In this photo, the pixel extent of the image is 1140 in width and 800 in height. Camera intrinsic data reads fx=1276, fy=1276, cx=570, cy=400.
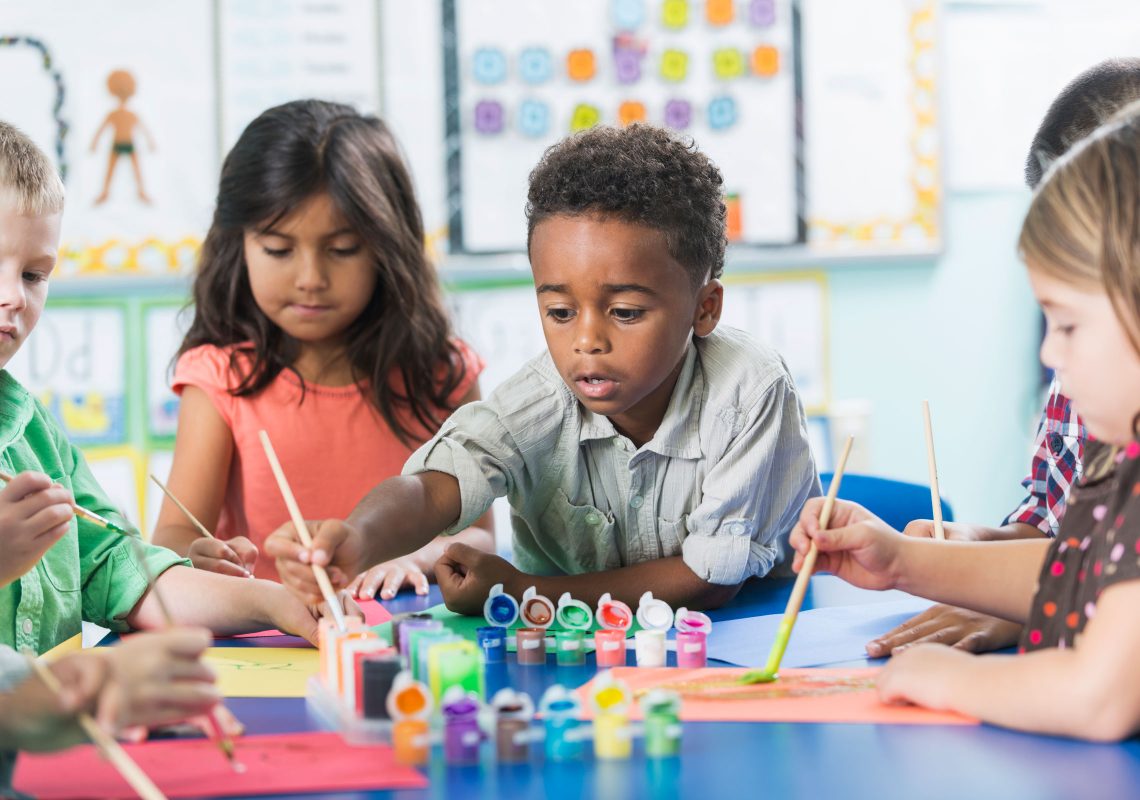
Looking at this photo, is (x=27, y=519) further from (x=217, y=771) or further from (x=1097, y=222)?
(x=1097, y=222)

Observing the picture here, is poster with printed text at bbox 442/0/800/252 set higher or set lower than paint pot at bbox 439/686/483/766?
higher

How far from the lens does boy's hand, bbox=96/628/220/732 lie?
0.67 meters

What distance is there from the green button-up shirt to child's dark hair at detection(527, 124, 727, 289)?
52cm

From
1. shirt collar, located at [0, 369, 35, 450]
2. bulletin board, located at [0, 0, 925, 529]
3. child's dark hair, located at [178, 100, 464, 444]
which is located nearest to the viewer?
shirt collar, located at [0, 369, 35, 450]

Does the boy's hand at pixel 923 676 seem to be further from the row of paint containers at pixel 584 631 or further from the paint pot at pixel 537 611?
the paint pot at pixel 537 611

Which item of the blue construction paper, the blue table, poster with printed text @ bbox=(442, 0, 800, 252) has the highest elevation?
poster with printed text @ bbox=(442, 0, 800, 252)

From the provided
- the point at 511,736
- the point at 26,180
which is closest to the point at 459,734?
the point at 511,736

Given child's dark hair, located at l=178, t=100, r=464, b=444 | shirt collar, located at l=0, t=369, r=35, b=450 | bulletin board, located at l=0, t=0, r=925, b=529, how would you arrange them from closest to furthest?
shirt collar, located at l=0, t=369, r=35, b=450
child's dark hair, located at l=178, t=100, r=464, b=444
bulletin board, located at l=0, t=0, r=925, b=529

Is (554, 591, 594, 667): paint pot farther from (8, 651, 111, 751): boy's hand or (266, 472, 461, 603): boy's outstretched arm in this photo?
(8, 651, 111, 751): boy's hand

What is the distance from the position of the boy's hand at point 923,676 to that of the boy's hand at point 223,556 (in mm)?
665

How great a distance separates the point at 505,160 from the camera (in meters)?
2.83

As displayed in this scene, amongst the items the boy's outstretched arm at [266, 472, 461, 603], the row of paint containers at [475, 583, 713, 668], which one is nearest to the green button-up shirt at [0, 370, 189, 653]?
the boy's outstretched arm at [266, 472, 461, 603]

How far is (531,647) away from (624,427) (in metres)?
0.42

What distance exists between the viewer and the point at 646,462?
1.36 m
